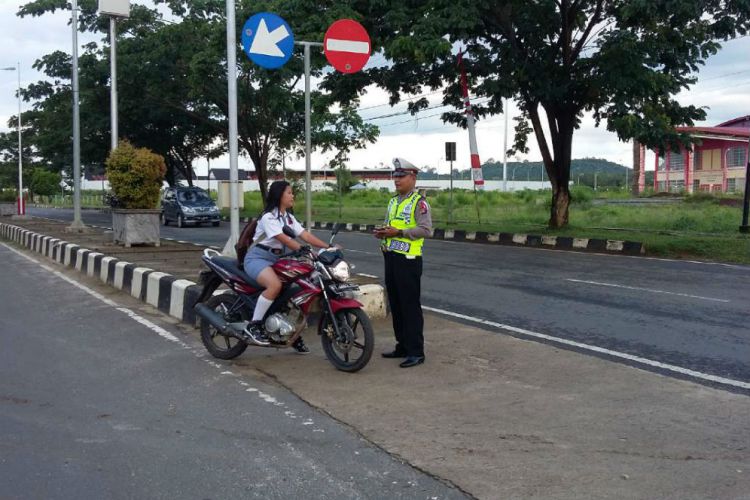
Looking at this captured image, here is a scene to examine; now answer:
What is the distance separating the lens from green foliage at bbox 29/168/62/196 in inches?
3169

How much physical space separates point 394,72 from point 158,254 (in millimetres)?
8251

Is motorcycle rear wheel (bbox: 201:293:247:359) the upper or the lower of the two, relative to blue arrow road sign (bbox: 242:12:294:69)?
lower

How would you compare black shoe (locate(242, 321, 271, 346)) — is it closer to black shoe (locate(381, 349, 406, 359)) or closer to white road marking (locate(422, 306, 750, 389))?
black shoe (locate(381, 349, 406, 359))

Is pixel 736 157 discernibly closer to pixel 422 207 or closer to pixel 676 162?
pixel 676 162

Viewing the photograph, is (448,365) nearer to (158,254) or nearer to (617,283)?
(617,283)

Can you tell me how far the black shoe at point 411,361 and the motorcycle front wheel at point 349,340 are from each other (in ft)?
1.22

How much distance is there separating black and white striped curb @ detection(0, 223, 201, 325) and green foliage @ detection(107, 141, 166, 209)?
1384 millimetres

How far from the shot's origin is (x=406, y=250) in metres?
6.06

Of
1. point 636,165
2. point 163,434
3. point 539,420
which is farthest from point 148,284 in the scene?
point 636,165

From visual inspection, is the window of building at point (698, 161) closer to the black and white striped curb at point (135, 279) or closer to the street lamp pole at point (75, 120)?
the street lamp pole at point (75, 120)

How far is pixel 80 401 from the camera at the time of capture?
5203 mm

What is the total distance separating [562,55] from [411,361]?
46.4 ft

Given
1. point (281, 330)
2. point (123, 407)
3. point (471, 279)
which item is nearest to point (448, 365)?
point (281, 330)

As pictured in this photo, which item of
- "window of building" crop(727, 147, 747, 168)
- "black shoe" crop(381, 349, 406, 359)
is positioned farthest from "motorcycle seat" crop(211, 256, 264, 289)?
"window of building" crop(727, 147, 747, 168)
